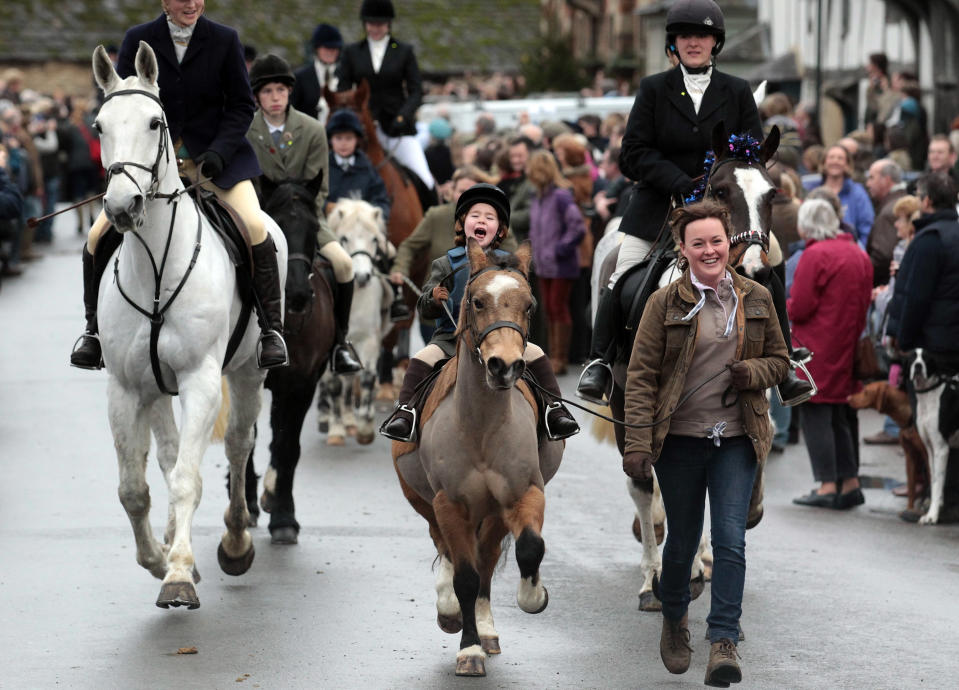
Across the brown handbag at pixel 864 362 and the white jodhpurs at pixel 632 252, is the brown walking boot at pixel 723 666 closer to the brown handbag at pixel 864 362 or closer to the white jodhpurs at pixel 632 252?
the white jodhpurs at pixel 632 252

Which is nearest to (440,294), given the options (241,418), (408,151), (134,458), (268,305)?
(134,458)

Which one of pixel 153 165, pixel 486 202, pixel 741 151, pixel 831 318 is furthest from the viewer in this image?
pixel 831 318

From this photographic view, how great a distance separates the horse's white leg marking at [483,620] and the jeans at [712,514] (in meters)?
0.90

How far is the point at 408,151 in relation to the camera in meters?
17.8

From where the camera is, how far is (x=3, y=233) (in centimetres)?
1572

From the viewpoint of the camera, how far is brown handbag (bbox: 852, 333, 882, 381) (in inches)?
536

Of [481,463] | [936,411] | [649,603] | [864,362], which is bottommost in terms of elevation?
[649,603]

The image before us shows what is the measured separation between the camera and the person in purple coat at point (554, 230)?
62.1 ft

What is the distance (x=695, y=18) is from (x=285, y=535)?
13.5 ft

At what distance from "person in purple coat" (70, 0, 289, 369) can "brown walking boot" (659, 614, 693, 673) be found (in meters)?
3.29

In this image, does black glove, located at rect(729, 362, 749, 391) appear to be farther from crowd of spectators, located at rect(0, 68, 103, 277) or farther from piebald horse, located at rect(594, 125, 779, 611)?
crowd of spectators, located at rect(0, 68, 103, 277)

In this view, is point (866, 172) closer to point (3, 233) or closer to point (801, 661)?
point (3, 233)

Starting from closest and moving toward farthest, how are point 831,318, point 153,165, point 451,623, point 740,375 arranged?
point 740,375 < point 451,623 < point 153,165 < point 831,318

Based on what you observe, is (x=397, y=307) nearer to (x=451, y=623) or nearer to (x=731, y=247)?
(x=731, y=247)
